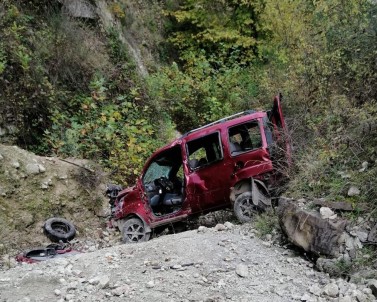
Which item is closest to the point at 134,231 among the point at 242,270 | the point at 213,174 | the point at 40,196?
the point at 213,174

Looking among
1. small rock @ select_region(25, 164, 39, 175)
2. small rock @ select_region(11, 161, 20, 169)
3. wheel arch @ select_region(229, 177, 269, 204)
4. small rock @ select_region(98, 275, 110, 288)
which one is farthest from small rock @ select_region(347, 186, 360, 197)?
small rock @ select_region(11, 161, 20, 169)

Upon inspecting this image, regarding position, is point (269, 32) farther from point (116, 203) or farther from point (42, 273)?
point (42, 273)

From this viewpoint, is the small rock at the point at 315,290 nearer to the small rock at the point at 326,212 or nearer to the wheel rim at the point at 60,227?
the small rock at the point at 326,212

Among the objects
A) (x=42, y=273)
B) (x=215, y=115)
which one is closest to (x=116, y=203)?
(x=42, y=273)

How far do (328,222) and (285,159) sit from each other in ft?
7.05

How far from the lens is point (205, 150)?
8.34 metres

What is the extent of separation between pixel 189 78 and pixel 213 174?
7710mm

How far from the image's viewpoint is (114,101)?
43.0 ft

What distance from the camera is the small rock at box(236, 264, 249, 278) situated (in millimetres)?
5129

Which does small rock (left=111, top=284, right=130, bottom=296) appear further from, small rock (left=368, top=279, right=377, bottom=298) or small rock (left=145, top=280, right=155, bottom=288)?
small rock (left=368, top=279, right=377, bottom=298)

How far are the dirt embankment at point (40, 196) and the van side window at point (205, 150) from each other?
10.1 ft

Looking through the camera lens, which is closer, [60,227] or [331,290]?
[331,290]

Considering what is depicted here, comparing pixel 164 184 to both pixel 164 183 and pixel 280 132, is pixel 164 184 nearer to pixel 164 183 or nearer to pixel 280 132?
pixel 164 183

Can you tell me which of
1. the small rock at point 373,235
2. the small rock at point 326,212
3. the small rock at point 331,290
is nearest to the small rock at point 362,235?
the small rock at point 373,235
